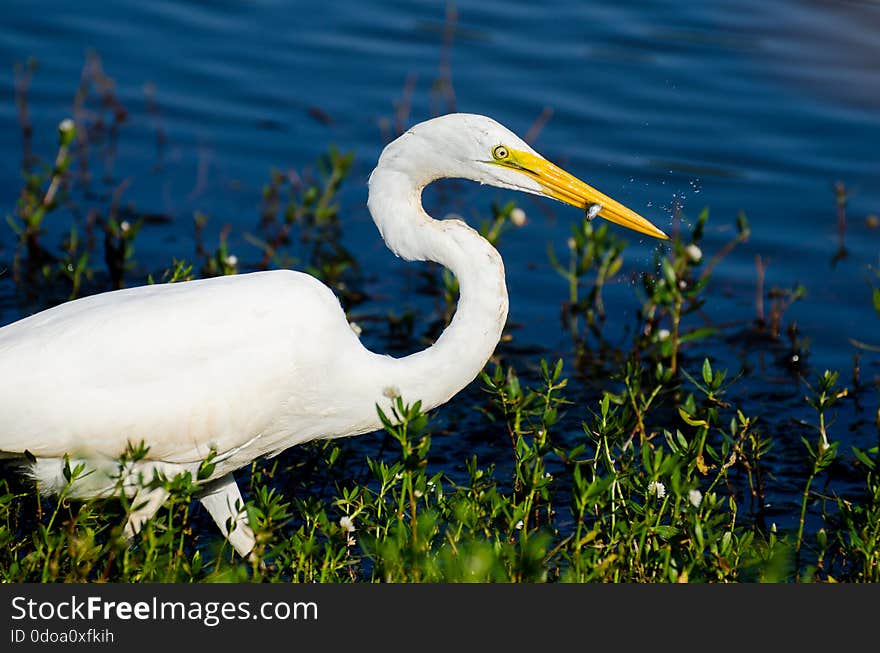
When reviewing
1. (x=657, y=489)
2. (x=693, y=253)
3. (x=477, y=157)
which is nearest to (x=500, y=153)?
(x=477, y=157)

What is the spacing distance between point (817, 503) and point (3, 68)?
20.0 ft

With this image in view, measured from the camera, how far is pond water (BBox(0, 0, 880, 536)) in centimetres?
720

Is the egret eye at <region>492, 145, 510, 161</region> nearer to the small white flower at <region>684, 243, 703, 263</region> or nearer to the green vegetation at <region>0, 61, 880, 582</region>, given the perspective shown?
the green vegetation at <region>0, 61, 880, 582</region>

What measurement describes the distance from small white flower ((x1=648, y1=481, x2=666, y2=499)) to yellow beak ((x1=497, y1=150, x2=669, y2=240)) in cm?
96

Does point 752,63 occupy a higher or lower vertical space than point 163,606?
higher

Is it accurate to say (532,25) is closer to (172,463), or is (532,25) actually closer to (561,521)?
(561,521)

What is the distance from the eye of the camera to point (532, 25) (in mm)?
9656

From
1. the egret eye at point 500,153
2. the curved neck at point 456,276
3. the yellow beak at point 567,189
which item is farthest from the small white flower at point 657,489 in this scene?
the egret eye at point 500,153

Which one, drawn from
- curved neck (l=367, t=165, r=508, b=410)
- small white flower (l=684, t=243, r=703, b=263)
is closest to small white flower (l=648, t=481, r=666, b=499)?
curved neck (l=367, t=165, r=508, b=410)

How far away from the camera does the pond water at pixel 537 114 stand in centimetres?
720

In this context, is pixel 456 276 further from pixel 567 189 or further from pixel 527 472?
pixel 527 472

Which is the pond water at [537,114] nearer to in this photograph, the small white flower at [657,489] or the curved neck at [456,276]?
the curved neck at [456,276]

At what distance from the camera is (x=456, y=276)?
4.51 metres

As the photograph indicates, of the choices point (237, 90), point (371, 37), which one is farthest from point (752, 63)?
point (237, 90)
